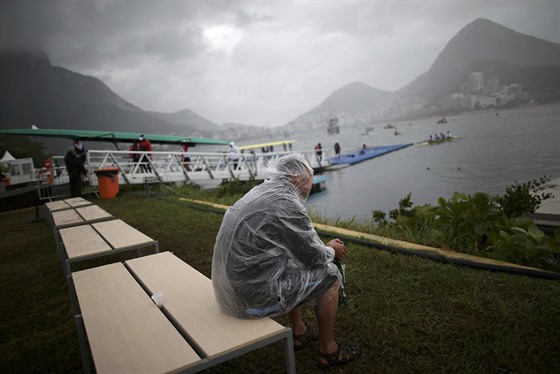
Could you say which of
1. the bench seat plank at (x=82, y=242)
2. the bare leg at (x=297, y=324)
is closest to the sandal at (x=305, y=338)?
the bare leg at (x=297, y=324)

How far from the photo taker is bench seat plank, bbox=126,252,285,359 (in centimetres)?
146

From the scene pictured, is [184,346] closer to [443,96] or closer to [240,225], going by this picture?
[240,225]

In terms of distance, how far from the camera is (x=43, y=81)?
34.5m

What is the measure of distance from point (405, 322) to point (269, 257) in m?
1.29

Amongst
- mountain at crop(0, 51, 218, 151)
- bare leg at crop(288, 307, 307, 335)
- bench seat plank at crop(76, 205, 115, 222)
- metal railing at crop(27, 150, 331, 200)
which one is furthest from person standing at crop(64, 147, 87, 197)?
mountain at crop(0, 51, 218, 151)

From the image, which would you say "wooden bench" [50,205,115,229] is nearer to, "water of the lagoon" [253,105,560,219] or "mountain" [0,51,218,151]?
"water of the lagoon" [253,105,560,219]

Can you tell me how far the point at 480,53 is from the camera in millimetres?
18562

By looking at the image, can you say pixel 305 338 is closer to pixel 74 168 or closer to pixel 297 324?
pixel 297 324

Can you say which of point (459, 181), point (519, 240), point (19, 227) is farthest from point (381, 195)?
point (19, 227)

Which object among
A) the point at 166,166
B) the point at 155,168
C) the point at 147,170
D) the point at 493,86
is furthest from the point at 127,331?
Result: the point at 493,86

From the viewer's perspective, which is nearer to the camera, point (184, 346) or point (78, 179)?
point (184, 346)

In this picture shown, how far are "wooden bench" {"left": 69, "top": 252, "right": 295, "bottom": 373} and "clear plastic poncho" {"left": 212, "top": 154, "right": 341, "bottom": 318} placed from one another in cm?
12

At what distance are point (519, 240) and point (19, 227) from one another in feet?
30.3

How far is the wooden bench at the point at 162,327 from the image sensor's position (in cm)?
137
